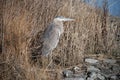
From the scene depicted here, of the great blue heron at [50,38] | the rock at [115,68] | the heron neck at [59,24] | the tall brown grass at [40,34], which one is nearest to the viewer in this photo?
the tall brown grass at [40,34]

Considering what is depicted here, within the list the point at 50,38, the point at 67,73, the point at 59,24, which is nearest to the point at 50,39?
the point at 50,38

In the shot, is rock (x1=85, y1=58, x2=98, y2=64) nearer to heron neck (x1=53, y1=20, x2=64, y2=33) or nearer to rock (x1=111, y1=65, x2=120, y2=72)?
rock (x1=111, y1=65, x2=120, y2=72)

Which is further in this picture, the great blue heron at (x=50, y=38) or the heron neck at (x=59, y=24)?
the heron neck at (x=59, y=24)

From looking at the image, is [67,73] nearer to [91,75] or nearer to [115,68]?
[91,75]

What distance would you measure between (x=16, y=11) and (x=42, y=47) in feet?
1.97

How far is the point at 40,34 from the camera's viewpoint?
5.38 meters

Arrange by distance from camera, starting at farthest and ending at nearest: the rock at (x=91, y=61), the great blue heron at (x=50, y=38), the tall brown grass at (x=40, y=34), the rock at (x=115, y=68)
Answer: the rock at (x=91, y=61) → the rock at (x=115, y=68) → the great blue heron at (x=50, y=38) → the tall brown grass at (x=40, y=34)

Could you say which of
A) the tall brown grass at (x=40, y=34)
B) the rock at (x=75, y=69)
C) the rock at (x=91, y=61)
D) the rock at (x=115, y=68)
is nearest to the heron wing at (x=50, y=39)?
the tall brown grass at (x=40, y=34)

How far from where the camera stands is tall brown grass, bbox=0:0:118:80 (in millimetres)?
4438

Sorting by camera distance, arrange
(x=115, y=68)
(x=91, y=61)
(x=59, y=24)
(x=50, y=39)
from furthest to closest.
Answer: (x=91, y=61)
(x=115, y=68)
(x=59, y=24)
(x=50, y=39)

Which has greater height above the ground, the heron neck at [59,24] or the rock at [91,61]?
the heron neck at [59,24]

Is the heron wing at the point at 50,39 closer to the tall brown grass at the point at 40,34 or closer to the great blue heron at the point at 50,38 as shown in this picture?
the great blue heron at the point at 50,38

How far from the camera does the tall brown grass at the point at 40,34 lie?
4.44 meters

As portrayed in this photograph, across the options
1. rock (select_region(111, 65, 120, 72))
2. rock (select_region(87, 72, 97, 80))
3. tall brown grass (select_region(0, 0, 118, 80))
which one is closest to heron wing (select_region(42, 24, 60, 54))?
tall brown grass (select_region(0, 0, 118, 80))
